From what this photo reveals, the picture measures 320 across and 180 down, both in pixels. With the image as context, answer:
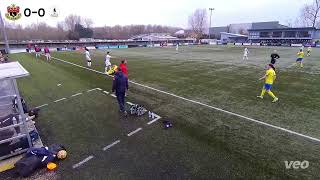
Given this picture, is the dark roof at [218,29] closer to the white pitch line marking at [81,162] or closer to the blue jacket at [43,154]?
the white pitch line marking at [81,162]

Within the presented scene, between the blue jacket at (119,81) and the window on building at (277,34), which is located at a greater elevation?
the window on building at (277,34)

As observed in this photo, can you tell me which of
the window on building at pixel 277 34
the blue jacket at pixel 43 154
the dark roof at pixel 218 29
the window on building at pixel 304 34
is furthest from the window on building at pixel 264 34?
the blue jacket at pixel 43 154

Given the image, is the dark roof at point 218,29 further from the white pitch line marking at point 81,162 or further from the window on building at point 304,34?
the white pitch line marking at point 81,162

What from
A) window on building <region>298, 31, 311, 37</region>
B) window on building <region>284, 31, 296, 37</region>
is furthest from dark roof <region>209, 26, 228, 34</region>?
window on building <region>298, 31, 311, 37</region>

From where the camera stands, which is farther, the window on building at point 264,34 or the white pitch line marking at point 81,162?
the window on building at point 264,34

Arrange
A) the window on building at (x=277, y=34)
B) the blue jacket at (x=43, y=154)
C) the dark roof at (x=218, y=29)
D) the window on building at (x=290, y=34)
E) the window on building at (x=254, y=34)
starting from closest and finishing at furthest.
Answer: the blue jacket at (x=43, y=154) < the window on building at (x=290, y=34) < the window on building at (x=277, y=34) < the window on building at (x=254, y=34) < the dark roof at (x=218, y=29)

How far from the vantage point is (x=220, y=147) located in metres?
7.30

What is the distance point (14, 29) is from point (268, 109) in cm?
11010

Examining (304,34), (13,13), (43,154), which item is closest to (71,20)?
(13,13)

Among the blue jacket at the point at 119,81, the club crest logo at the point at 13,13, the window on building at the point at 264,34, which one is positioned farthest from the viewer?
the window on building at the point at 264,34

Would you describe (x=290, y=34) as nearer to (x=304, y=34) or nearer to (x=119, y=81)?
(x=304, y=34)

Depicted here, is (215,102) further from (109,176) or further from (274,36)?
(274,36)

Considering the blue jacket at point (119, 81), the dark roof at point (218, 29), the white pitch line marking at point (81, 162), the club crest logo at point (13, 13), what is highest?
the dark roof at point (218, 29)

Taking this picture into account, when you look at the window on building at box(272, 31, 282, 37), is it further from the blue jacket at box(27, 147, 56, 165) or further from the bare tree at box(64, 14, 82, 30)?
the blue jacket at box(27, 147, 56, 165)
